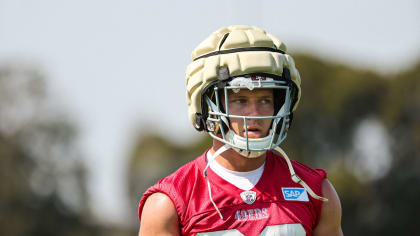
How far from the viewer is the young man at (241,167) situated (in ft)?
16.7

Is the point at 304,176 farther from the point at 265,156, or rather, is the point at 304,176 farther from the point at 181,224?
the point at 181,224

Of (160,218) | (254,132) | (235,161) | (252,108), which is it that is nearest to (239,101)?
(252,108)

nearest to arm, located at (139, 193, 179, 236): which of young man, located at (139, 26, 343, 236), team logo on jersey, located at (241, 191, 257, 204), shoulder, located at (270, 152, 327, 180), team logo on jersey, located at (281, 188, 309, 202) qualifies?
young man, located at (139, 26, 343, 236)

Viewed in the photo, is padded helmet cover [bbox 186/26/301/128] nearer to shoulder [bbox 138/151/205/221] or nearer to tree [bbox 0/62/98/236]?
shoulder [bbox 138/151/205/221]

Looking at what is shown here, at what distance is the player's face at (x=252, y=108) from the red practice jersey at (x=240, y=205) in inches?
15.6

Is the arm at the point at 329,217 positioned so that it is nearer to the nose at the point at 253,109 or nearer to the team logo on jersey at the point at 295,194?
the team logo on jersey at the point at 295,194

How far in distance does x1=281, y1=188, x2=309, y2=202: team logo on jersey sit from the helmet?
367 mm

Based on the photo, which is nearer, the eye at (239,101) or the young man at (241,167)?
the young man at (241,167)

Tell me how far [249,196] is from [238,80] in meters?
0.83

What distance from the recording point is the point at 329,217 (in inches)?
212


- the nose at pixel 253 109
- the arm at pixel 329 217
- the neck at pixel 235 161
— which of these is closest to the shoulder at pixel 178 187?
the neck at pixel 235 161

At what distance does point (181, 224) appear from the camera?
5102 mm

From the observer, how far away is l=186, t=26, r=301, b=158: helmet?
518 cm

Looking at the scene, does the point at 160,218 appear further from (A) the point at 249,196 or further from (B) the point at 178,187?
(A) the point at 249,196
